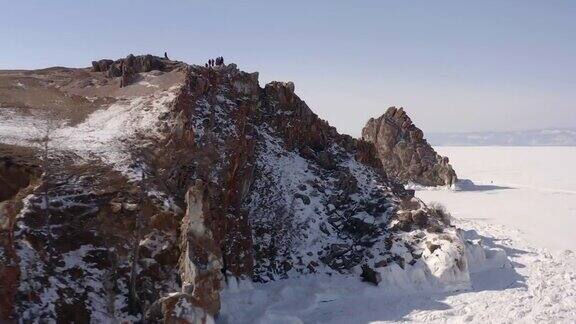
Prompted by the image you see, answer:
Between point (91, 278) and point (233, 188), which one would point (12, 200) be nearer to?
point (91, 278)

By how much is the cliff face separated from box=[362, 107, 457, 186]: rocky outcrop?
25741 mm

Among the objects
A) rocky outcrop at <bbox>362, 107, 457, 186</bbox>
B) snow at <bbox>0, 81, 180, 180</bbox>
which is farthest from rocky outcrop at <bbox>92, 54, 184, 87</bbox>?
rocky outcrop at <bbox>362, 107, 457, 186</bbox>

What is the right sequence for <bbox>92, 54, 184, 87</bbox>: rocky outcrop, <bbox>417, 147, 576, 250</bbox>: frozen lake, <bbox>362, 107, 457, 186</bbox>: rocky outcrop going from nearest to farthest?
<bbox>92, 54, 184, 87</bbox>: rocky outcrop < <bbox>417, 147, 576, 250</bbox>: frozen lake < <bbox>362, 107, 457, 186</bbox>: rocky outcrop

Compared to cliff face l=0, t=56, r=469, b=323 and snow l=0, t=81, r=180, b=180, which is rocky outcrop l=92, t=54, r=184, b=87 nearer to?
cliff face l=0, t=56, r=469, b=323

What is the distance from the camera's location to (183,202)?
1864 cm

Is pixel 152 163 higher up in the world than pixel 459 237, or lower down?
higher up

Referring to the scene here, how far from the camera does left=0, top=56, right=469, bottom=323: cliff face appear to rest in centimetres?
1498

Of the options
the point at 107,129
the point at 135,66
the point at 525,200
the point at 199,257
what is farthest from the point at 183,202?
the point at 525,200

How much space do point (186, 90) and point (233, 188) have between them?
5.42 m

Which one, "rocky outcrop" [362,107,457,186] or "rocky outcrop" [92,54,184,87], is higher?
"rocky outcrop" [92,54,184,87]

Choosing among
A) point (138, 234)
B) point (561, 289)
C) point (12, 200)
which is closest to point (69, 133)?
point (12, 200)

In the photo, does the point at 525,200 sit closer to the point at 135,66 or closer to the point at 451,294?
the point at 451,294

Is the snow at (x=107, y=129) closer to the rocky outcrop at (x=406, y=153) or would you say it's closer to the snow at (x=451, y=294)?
the snow at (x=451, y=294)

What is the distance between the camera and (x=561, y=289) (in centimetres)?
2072
